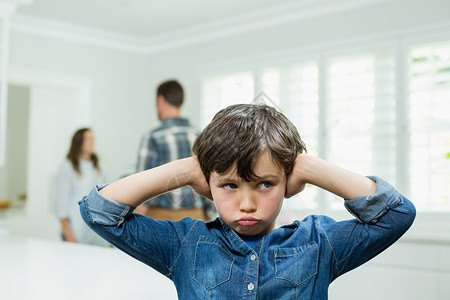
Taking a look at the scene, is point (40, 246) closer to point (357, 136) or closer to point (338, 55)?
point (357, 136)

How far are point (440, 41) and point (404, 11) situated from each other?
38 centimetres

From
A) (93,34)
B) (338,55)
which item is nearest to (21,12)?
(93,34)

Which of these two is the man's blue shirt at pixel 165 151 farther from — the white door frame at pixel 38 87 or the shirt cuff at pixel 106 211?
the white door frame at pixel 38 87

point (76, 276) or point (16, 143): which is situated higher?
point (16, 143)

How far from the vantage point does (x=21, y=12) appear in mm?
4750

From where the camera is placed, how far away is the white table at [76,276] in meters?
1.00

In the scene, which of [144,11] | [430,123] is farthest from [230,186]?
[144,11]

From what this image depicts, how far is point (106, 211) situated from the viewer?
0.79 m

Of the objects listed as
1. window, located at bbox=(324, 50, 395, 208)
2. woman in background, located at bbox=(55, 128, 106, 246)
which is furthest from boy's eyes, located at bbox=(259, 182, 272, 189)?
window, located at bbox=(324, 50, 395, 208)

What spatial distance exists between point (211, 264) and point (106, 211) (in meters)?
0.17

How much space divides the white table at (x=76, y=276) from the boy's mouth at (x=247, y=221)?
32cm

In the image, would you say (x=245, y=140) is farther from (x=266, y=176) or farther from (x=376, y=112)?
(x=376, y=112)

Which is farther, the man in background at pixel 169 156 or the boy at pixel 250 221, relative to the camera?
the man in background at pixel 169 156

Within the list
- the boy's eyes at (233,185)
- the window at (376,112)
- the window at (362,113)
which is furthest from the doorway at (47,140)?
the boy's eyes at (233,185)
